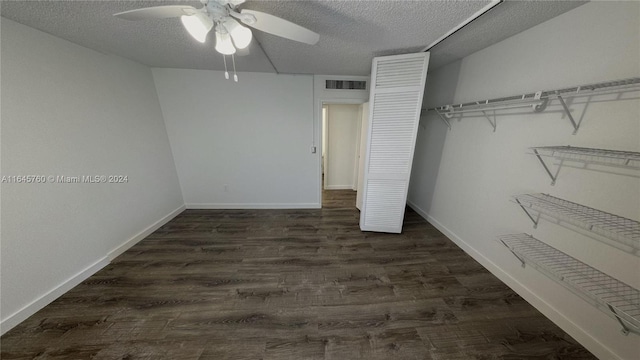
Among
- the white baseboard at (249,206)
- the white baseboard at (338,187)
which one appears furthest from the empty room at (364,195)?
the white baseboard at (338,187)

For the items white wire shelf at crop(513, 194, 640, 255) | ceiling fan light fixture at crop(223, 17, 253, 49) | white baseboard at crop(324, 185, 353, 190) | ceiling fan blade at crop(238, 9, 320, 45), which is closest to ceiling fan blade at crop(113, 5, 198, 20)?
ceiling fan light fixture at crop(223, 17, 253, 49)

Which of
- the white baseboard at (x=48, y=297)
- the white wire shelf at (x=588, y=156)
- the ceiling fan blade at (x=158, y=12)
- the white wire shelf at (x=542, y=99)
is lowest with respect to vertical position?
the white baseboard at (x=48, y=297)

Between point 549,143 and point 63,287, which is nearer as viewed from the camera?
point 549,143

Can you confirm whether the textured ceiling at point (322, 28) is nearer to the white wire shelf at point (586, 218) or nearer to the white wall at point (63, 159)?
the white wall at point (63, 159)

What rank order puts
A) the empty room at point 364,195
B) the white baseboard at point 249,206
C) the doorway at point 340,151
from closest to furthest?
the empty room at point 364,195 → the white baseboard at point 249,206 → the doorway at point 340,151

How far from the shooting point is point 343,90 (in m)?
3.16

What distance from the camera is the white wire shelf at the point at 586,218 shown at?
1127 mm

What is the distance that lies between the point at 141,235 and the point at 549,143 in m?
4.62

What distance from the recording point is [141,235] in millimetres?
2637

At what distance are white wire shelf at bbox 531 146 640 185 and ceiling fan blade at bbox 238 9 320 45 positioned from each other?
76.2 inches

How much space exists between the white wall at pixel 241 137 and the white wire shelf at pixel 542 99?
2.18 m

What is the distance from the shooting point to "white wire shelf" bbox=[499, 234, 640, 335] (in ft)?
3.65

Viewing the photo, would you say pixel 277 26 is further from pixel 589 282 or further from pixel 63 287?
pixel 63 287

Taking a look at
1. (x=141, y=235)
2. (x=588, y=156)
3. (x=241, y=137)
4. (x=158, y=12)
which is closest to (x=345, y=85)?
(x=241, y=137)
